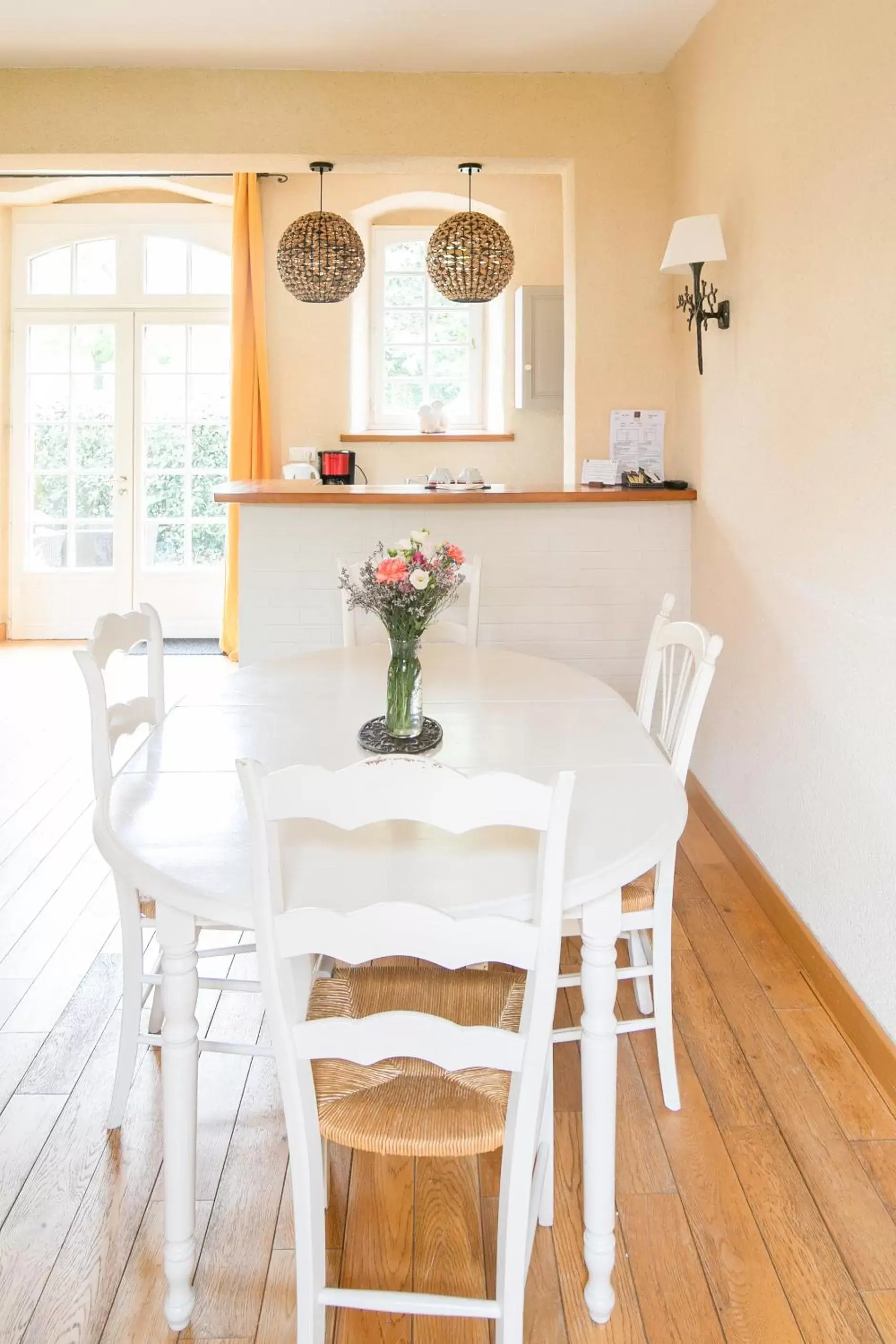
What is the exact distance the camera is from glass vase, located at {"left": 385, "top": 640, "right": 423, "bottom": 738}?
2.13 m

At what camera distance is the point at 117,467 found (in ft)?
23.0

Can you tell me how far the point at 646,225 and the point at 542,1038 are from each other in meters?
3.50

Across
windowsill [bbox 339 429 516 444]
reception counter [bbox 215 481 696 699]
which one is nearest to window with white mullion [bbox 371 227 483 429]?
windowsill [bbox 339 429 516 444]

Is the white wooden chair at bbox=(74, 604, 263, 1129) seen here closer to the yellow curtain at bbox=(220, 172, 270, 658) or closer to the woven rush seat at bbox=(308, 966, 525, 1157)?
the woven rush seat at bbox=(308, 966, 525, 1157)

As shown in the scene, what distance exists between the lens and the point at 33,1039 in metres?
2.37

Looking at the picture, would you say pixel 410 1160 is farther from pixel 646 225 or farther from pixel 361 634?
pixel 646 225

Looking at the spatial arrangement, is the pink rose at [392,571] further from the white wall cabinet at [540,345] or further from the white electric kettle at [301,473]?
the white wall cabinet at [540,345]

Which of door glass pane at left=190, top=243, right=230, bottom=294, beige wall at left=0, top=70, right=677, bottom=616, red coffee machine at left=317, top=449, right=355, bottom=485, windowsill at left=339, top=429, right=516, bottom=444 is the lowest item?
red coffee machine at left=317, top=449, right=355, bottom=485

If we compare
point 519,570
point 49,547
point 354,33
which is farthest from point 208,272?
point 519,570

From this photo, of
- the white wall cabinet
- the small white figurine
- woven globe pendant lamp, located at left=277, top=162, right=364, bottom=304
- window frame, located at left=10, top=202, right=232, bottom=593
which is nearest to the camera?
woven globe pendant lamp, located at left=277, top=162, right=364, bottom=304

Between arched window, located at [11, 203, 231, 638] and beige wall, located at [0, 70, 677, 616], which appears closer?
beige wall, located at [0, 70, 677, 616]

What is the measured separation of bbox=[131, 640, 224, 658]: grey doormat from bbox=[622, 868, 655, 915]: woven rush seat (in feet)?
16.0

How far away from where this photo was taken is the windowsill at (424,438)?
257 inches

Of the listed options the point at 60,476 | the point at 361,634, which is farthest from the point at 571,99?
the point at 60,476
